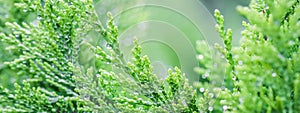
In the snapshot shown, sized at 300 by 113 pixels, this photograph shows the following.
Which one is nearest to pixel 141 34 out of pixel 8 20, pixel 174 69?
pixel 8 20

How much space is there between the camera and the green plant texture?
0.81 metres

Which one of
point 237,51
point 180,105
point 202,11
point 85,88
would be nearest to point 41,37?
point 85,88

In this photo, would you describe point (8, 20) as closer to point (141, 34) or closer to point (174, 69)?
point (141, 34)

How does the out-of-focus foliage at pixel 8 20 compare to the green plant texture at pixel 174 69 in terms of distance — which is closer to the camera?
the green plant texture at pixel 174 69

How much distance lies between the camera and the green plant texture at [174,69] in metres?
0.81

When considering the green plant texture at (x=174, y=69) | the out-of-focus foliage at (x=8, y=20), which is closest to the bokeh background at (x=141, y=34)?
the out-of-focus foliage at (x=8, y=20)

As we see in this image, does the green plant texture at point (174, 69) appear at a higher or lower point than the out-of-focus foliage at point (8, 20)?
lower

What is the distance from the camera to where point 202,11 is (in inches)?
114

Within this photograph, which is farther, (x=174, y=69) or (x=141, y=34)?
(x=141, y=34)

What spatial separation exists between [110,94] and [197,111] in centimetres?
24

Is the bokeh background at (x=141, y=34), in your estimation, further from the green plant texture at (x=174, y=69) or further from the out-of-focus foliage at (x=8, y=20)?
the green plant texture at (x=174, y=69)

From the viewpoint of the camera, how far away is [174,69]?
1039 millimetres

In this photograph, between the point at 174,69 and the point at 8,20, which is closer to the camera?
the point at 174,69

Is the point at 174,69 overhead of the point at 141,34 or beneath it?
beneath
